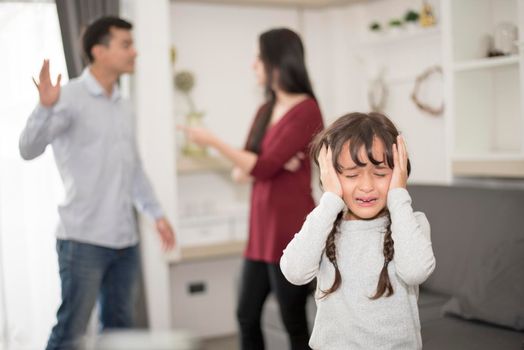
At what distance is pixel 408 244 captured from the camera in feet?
4.87

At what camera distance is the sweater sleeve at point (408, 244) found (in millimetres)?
1473

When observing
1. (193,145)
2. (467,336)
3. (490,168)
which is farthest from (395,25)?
(467,336)

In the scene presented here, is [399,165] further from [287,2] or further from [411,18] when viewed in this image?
[287,2]

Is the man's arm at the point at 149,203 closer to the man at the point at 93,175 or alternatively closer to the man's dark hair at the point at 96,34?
the man at the point at 93,175

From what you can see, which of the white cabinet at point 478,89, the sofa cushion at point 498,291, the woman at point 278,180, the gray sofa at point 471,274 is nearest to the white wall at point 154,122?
the gray sofa at point 471,274

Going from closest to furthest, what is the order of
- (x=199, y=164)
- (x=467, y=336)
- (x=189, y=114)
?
(x=467, y=336) < (x=199, y=164) < (x=189, y=114)

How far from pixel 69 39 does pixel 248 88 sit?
126 centimetres

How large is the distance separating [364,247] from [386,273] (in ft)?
0.26

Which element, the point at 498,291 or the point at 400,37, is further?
the point at 400,37

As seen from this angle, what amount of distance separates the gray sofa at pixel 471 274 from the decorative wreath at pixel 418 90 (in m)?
0.69

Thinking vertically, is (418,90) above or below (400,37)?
below

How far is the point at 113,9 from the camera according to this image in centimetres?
345

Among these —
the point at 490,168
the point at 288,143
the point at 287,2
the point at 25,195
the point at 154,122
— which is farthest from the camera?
the point at 287,2

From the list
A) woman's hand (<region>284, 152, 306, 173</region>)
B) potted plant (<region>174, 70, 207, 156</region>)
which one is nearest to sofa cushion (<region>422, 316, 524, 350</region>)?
woman's hand (<region>284, 152, 306, 173</region>)
